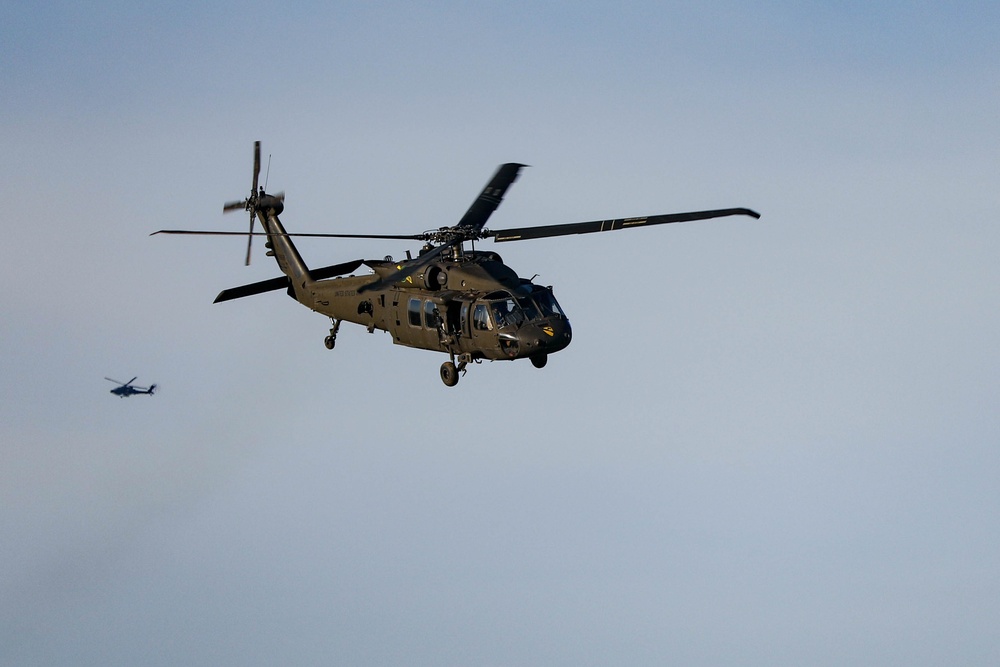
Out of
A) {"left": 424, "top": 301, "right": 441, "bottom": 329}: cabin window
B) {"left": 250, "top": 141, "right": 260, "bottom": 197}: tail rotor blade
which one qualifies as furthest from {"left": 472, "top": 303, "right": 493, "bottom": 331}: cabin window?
{"left": 250, "top": 141, "right": 260, "bottom": 197}: tail rotor blade

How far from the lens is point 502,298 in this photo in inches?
2013

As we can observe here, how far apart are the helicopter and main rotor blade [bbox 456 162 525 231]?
4 centimetres

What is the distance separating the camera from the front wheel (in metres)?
52.1

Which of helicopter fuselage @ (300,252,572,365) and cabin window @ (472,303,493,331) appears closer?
helicopter fuselage @ (300,252,572,365)

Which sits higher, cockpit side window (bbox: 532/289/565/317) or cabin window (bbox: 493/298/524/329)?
cockpit side window (bbox: 532/289/565/317)

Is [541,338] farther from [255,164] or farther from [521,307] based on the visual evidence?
[255,164]

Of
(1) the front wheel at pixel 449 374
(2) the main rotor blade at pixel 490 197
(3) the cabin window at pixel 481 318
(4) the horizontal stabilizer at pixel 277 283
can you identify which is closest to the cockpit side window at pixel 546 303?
(3) the cabin window at pixel 481 318

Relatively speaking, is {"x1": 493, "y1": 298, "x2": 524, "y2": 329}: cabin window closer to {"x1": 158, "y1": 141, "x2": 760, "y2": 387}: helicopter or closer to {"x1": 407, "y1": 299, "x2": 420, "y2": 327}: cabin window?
{"x1": 158, "y1": 141, "x2": 760, "y2": 387}: helicopter

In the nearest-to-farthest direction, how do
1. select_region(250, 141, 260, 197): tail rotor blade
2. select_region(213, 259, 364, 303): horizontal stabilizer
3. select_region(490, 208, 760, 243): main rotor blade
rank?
select_region(490, 208, 760, 243): main rotor blade
select_region(213, 259, 364, 303): horizontal stabilizer
select_region(250, 141, 260, 197): tail rotor blade

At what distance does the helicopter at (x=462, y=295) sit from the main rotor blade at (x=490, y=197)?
0.04m

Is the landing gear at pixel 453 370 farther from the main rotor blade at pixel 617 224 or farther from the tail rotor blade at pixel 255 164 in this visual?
the tail rotor blade at pixel 255 164

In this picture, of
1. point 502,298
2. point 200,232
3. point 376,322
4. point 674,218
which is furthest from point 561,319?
point 200,232

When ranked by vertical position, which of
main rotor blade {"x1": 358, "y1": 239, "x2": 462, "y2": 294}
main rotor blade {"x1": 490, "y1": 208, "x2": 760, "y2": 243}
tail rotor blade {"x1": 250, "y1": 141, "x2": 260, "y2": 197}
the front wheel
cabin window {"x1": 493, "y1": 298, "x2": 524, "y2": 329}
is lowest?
the front wheel

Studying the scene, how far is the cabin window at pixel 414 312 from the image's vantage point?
176ft
